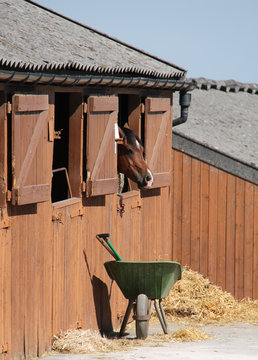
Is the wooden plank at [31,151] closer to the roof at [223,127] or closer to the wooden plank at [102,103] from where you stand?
the wooden plank at [102,103]

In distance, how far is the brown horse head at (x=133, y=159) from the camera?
1077 centimetres

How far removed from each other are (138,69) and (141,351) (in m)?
3.55

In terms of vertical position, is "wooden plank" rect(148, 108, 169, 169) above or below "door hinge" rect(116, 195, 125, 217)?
above

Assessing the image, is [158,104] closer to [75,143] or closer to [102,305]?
[75,143]

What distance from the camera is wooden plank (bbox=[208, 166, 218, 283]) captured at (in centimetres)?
1367

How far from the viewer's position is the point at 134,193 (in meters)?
11.6

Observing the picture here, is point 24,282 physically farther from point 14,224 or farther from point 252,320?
point 252,320

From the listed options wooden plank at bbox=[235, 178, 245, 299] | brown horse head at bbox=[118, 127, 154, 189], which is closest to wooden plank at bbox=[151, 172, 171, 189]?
brown horse head at bbox=[118, 127, 154, 189]

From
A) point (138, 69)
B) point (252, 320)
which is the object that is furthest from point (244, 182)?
point (138, 69)

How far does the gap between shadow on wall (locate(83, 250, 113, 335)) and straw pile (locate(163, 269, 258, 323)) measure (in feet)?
5.33

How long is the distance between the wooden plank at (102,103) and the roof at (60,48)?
0.31 meters

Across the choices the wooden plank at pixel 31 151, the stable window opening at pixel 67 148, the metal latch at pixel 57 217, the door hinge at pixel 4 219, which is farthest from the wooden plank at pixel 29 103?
the metal latch at pixel 57 217

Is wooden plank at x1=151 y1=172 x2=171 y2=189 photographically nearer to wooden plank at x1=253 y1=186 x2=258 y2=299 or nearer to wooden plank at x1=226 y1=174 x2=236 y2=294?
wooden plank at x1=226 y1=174 x2=236 y2=294

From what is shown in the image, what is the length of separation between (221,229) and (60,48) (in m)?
4.73
